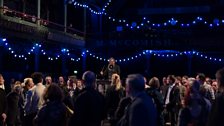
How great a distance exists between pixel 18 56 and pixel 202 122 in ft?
63.9

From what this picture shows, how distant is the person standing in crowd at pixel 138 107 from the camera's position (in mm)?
4781

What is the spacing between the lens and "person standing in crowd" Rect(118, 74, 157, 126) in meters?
4.78

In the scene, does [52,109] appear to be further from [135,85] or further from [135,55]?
[135,55]

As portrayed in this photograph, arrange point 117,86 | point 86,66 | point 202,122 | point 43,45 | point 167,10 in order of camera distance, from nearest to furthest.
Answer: point 202,122 < point 117,86 < point 43,45 < point 86,66 < point 167,10

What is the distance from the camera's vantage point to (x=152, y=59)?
1146 inches

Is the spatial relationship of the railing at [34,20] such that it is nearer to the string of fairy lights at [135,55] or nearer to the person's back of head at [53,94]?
the string of fairy lights at [135,55]

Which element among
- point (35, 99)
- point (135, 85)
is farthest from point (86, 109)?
point (35, 99)

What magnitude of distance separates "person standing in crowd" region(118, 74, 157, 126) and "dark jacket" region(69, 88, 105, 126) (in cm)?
108

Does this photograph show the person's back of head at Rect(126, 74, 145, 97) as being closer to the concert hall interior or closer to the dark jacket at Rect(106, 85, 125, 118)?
the dark jacket at Rect(106, 85, 125, 118)

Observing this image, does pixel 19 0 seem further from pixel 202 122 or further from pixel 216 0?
pixel 202 122

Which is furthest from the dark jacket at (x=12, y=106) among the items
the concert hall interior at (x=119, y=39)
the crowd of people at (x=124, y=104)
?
the concert hall interior at (x=119, y=39)

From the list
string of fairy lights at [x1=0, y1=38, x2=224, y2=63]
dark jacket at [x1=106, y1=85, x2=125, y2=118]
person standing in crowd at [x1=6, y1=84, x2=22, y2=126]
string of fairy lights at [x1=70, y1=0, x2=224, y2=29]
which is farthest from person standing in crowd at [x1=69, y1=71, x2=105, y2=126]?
string of fairy lights at [x1=70, y1=0, x2=224, y2=29]

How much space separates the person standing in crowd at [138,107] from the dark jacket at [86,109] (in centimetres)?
108

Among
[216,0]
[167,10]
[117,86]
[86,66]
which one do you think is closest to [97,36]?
[86,66]
